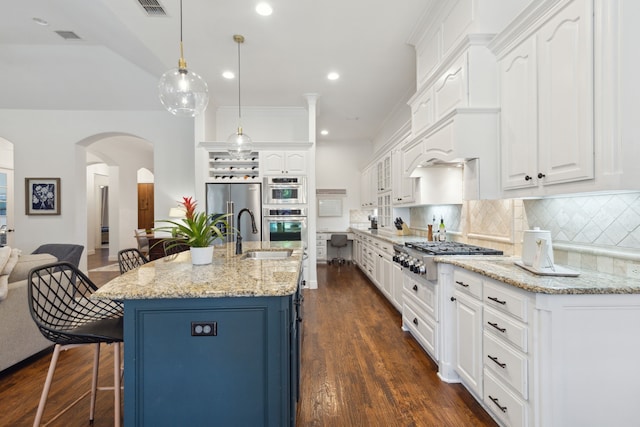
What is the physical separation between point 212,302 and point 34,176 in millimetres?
6499

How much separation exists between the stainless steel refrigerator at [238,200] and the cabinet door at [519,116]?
11.9 ft

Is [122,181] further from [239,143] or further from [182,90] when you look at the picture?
[182,90]

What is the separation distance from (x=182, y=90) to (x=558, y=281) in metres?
2.55

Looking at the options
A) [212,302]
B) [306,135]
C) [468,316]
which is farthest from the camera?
[306,135]

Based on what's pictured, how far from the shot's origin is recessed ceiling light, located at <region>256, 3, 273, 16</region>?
278 centimetres

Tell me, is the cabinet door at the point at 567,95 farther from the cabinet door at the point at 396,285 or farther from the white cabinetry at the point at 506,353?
the cabinet door at the point at 396,285

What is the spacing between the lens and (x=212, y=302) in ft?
4.51

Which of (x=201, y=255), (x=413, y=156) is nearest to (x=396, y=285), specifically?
(x=413, y=156)

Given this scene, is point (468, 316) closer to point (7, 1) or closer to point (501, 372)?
point (501, 372)

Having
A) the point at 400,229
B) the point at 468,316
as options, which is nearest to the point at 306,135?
the point at 400,229

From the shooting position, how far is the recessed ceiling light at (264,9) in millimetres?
2783

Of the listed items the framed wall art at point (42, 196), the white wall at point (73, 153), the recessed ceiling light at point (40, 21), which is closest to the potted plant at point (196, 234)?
the recessed ceiling light at point (40, 21)

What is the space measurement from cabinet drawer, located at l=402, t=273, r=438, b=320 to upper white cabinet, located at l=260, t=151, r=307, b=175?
2.67 m

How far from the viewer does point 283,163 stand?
5.00m
